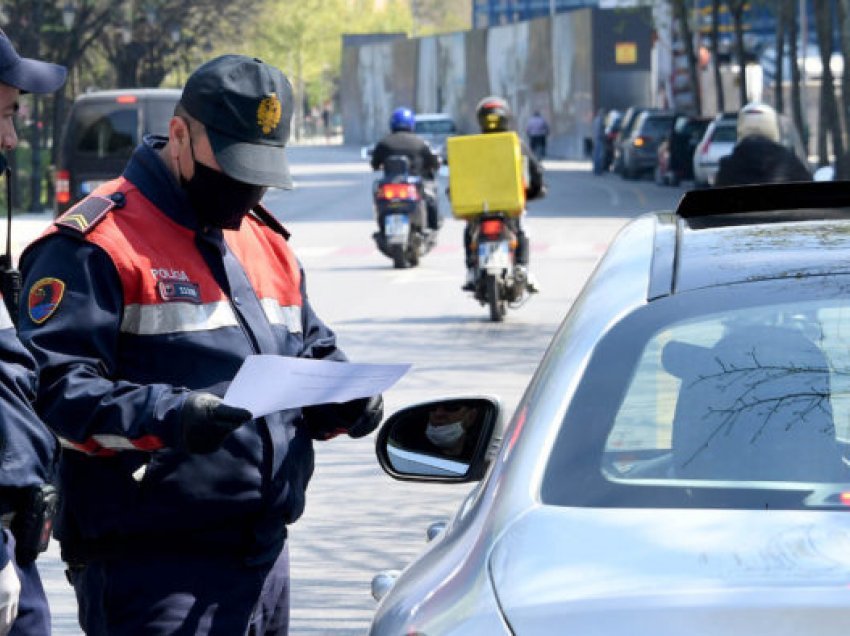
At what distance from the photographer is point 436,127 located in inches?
2544

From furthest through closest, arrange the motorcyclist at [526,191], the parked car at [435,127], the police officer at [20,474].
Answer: the parked car at [435,127]
the motorcyclist at [526,191]
the police officer at [20,474]

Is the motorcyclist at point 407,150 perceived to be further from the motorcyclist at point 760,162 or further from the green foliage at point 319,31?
the green foliage at point 319,31

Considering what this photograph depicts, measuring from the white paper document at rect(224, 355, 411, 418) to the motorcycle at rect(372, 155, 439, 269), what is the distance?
1858cm

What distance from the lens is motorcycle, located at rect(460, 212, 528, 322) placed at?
55.7 ft

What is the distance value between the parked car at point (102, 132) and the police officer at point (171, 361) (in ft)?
68.5

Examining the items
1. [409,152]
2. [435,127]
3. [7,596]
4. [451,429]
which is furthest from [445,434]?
[435,127]

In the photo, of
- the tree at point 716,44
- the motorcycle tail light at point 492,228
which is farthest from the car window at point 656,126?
the motorcycle tail light at point 492,228

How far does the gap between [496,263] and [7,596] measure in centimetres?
1342

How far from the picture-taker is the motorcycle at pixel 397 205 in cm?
2283

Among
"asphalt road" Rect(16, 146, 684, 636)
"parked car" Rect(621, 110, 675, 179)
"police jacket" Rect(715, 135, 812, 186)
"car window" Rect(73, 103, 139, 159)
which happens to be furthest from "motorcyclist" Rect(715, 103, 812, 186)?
"parked car" Rect(621, 110, 675, 179)

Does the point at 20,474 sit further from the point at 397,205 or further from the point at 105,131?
the point at 105,131

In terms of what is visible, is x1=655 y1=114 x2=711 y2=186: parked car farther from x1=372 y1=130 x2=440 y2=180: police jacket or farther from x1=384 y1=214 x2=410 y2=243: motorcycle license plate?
x1=384 y1=214 x2=410 y2=243: motorcycle license plate

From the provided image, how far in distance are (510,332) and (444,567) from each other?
13334 mm

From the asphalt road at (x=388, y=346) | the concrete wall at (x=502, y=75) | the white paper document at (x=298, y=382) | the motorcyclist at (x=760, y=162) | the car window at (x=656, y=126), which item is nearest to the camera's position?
the white paper document at (x=298, y=382)
